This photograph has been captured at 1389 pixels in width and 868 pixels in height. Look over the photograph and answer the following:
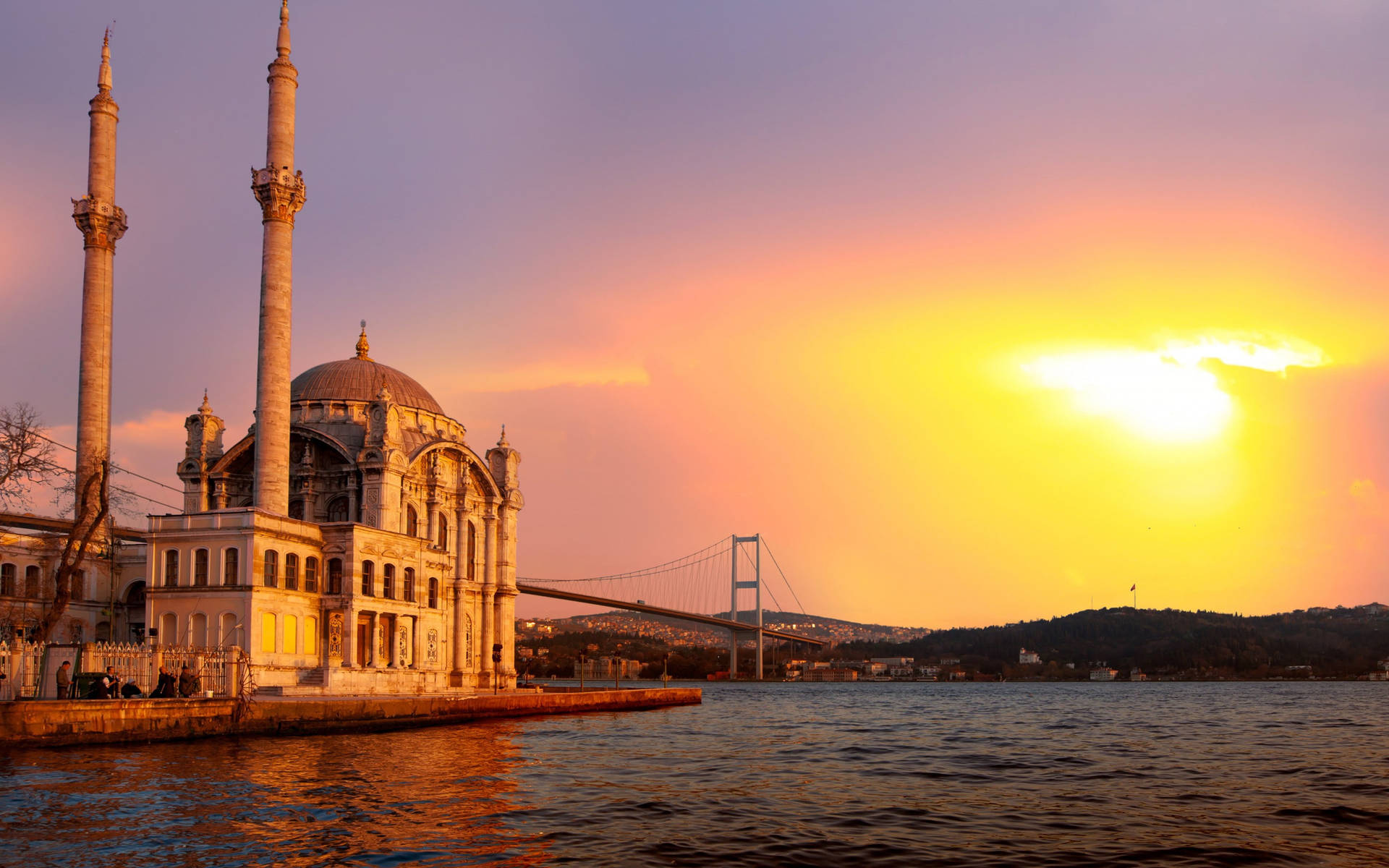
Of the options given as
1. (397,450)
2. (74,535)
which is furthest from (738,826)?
(397,450)

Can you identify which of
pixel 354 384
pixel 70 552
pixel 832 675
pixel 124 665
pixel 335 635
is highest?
pixel 354 384

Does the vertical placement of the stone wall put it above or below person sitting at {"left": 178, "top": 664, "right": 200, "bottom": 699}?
below

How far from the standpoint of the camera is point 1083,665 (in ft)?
489

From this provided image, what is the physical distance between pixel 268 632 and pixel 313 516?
34.6 ft

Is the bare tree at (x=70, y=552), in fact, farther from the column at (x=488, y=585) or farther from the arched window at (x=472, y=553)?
the column at (x=488, y=585)

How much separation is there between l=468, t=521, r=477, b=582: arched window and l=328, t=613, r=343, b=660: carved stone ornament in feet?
44.2

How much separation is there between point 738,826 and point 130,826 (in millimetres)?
7401

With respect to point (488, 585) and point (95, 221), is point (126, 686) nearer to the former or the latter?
point (95, 221)

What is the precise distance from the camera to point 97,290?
42.8m

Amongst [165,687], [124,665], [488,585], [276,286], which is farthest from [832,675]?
[165,687]

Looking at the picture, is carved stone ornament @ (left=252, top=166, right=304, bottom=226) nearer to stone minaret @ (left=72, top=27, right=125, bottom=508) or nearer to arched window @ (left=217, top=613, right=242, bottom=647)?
stone minaret @ (left=72, top=27, right=125, bottom=508)

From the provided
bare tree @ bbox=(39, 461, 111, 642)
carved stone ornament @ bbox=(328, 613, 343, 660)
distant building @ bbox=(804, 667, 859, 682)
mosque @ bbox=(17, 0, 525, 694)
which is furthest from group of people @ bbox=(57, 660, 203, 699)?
distant building @ bbox=(804, 667, 859, 682)

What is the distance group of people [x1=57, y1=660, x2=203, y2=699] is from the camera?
2452 centimetres

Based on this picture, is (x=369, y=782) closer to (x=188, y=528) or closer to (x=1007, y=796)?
(x=1007, y=796)
